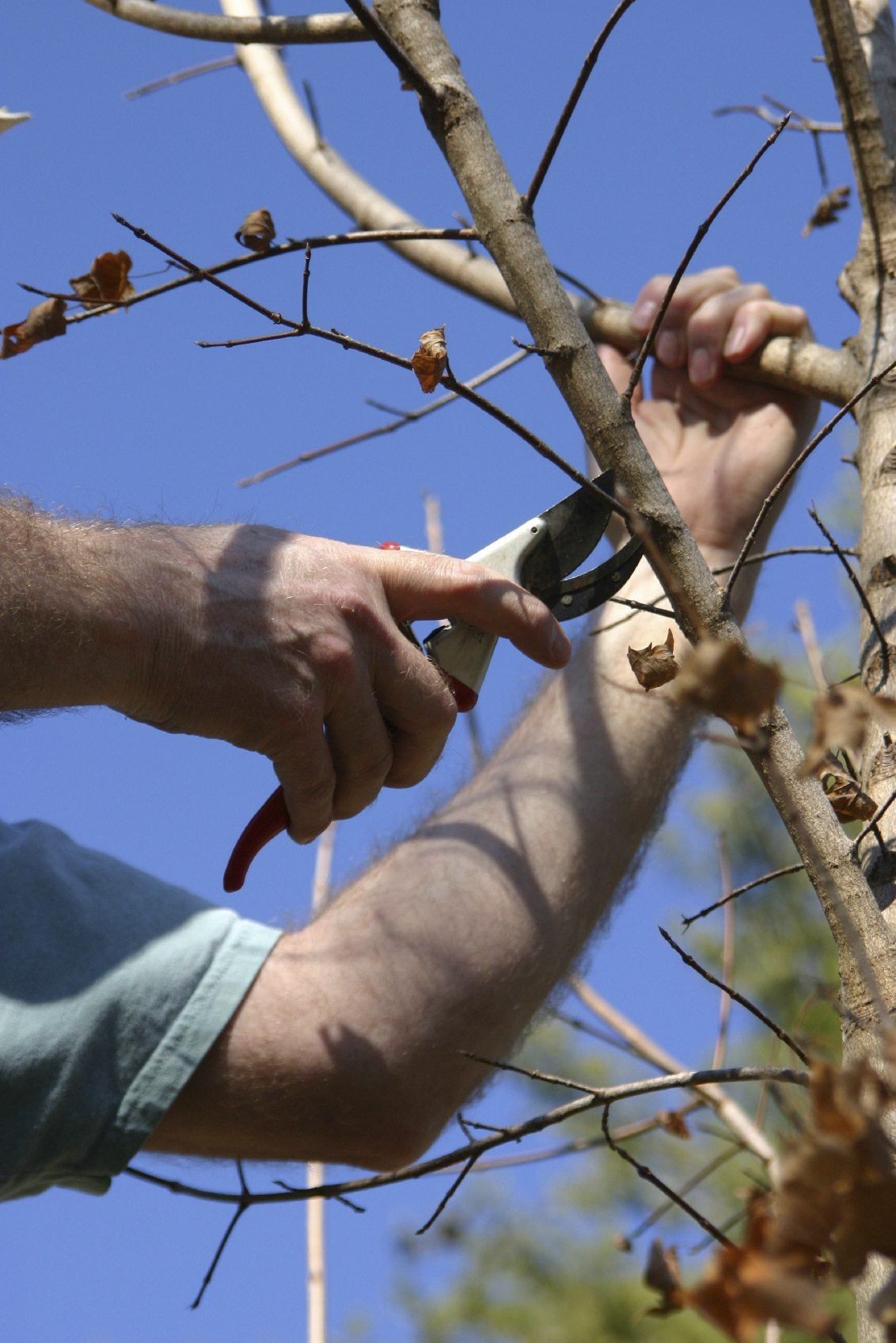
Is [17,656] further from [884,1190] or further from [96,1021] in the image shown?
[884,1190]

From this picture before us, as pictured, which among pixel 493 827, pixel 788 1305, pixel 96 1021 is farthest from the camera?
pixel 493 827

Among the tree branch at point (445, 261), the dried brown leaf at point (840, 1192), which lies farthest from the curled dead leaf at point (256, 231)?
the dried brown leaf at point (840, 1192)

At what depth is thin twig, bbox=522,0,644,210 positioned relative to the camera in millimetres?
1125

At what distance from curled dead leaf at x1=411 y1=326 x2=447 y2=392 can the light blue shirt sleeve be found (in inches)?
39.6

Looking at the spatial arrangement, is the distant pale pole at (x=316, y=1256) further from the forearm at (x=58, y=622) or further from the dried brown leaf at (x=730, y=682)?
the dried brown leaf at (x=730, y=682)

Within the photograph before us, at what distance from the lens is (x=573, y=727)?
7.10 ft

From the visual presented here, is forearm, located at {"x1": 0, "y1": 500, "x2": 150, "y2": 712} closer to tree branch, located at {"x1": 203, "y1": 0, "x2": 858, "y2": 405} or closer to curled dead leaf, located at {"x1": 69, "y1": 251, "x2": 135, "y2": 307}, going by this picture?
curled dead leaf, located at {"x1": 69, "y1": 251, "x2": 135, "y2": 307}

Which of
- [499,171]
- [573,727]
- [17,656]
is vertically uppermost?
[499,171]

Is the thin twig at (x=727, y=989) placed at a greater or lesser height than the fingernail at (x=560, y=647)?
lesser

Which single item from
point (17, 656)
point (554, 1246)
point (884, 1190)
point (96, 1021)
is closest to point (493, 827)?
point (96, 1021)

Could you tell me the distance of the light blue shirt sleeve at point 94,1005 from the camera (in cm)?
161

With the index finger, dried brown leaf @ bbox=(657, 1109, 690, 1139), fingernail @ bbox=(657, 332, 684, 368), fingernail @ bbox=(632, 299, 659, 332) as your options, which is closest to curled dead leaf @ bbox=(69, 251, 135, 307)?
the index finger

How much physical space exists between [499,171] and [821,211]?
1183 millimetres

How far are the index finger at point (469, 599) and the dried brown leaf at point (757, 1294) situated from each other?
0.93 meters
